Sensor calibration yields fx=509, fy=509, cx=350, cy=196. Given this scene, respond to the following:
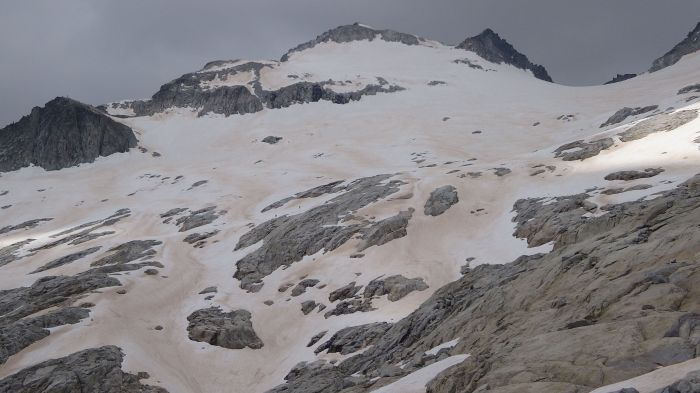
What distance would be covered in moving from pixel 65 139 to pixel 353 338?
130m

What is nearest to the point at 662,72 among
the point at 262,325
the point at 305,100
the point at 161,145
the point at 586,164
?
the point at 305,100

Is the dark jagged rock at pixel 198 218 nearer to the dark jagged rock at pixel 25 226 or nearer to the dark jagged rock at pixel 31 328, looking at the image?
the dark jagged rock at pixel 31 328

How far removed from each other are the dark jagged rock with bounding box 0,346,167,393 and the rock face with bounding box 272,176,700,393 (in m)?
8.33

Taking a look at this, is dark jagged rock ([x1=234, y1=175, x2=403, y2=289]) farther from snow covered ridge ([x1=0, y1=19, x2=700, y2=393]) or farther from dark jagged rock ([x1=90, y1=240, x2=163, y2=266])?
Answer: dark jagged rock ([x1=90, y1=240, x2=163, y2=266])

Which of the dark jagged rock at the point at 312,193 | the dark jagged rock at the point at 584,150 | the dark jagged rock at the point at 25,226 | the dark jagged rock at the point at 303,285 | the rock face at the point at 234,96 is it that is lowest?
the dark jagged rock at the point at 303,285

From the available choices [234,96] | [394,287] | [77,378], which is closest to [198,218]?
[394,287]

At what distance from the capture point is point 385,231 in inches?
1572

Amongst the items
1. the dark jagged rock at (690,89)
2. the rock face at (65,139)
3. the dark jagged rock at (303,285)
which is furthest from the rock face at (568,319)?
the rock face at (65,139)

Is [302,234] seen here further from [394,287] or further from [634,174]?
[634,174]

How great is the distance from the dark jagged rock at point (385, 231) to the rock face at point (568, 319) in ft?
46.6

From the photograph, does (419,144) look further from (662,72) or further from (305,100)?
(662,72)

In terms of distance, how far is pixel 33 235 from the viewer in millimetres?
75062

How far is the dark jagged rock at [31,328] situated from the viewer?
28.2 meters

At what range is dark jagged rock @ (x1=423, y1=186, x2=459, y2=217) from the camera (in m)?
42.5
